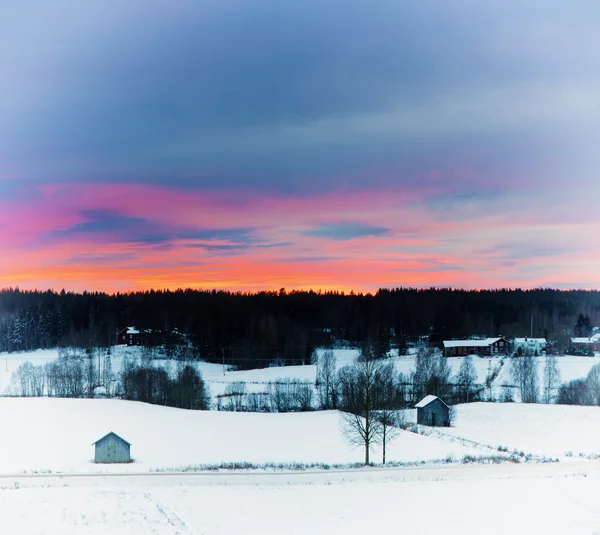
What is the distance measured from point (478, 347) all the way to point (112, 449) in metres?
92.6

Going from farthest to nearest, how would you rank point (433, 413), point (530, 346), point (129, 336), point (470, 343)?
point (129, 336), point (470, 343), point (530, 346), point (433, 413)

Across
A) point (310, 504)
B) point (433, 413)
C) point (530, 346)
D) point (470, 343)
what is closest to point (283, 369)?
point (470, 343)

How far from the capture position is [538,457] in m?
43.8

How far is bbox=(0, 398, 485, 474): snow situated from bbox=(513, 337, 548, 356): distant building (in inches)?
2270

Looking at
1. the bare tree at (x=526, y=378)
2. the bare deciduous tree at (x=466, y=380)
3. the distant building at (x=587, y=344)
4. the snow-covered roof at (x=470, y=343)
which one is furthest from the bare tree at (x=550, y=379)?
the snow-covered roof at (x=470, y=343)

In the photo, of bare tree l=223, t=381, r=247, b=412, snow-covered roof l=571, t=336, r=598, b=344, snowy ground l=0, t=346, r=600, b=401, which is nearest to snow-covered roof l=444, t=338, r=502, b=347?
snowy ground l=0, t=346, r=600, b=401

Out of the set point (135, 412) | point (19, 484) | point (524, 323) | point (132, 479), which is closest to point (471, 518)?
point (132, 479)

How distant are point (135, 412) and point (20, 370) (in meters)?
40.6

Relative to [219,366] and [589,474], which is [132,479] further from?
[219,366]

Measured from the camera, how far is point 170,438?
2272 inches

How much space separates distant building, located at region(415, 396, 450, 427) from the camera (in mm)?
67938

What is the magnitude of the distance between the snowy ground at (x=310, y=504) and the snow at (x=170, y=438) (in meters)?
9.87

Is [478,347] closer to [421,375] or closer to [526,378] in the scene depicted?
[526,378]

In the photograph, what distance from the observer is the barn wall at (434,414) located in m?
67.9
